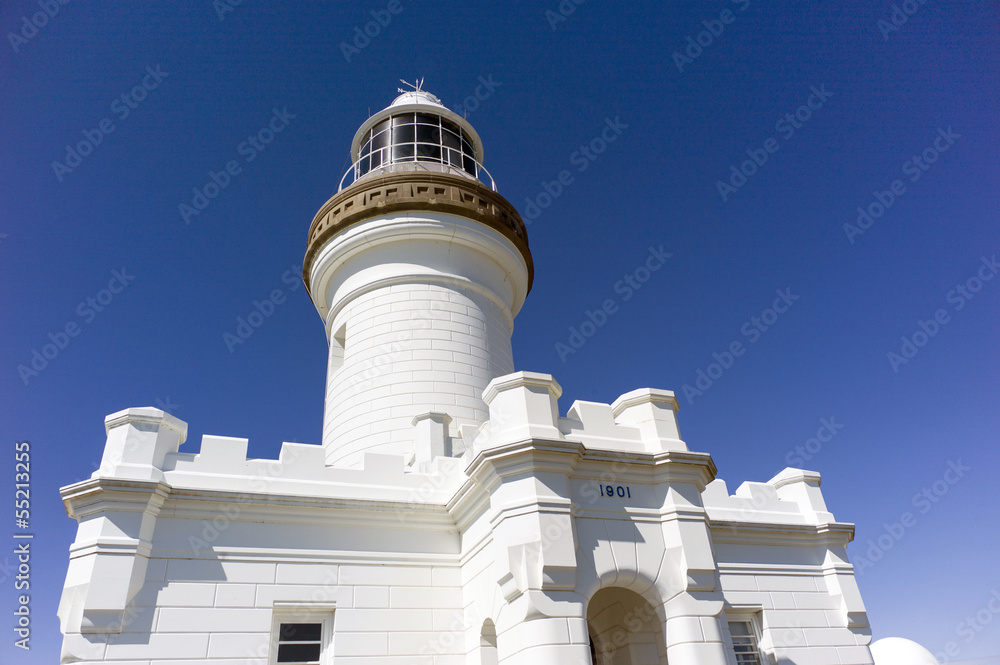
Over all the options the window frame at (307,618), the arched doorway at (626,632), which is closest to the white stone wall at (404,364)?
the window frame at (307,618)

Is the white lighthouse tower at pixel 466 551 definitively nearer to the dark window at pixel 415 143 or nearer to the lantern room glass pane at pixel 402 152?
the lantern room glass pane at pixel 402 152

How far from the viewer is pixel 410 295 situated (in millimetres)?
13156

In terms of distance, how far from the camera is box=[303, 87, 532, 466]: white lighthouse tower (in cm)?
1221

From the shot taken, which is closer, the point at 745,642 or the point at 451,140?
the point at 745,642

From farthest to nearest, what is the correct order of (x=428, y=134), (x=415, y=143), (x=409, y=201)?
(x=428, y=134) → (x=415, y=143) → (x=409, y=201)

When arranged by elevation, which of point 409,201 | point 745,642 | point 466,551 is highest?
point 409,201

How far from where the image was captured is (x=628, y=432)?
859 cm

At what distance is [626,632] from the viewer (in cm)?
901

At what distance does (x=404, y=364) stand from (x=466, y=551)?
450 cm

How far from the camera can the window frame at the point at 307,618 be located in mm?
8102

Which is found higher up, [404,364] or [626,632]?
[404,364]

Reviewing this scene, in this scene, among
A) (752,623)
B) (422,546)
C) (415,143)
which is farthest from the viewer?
(415,143)

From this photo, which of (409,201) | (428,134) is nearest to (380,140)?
(428,134)

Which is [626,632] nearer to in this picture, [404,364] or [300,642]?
[300,642]
